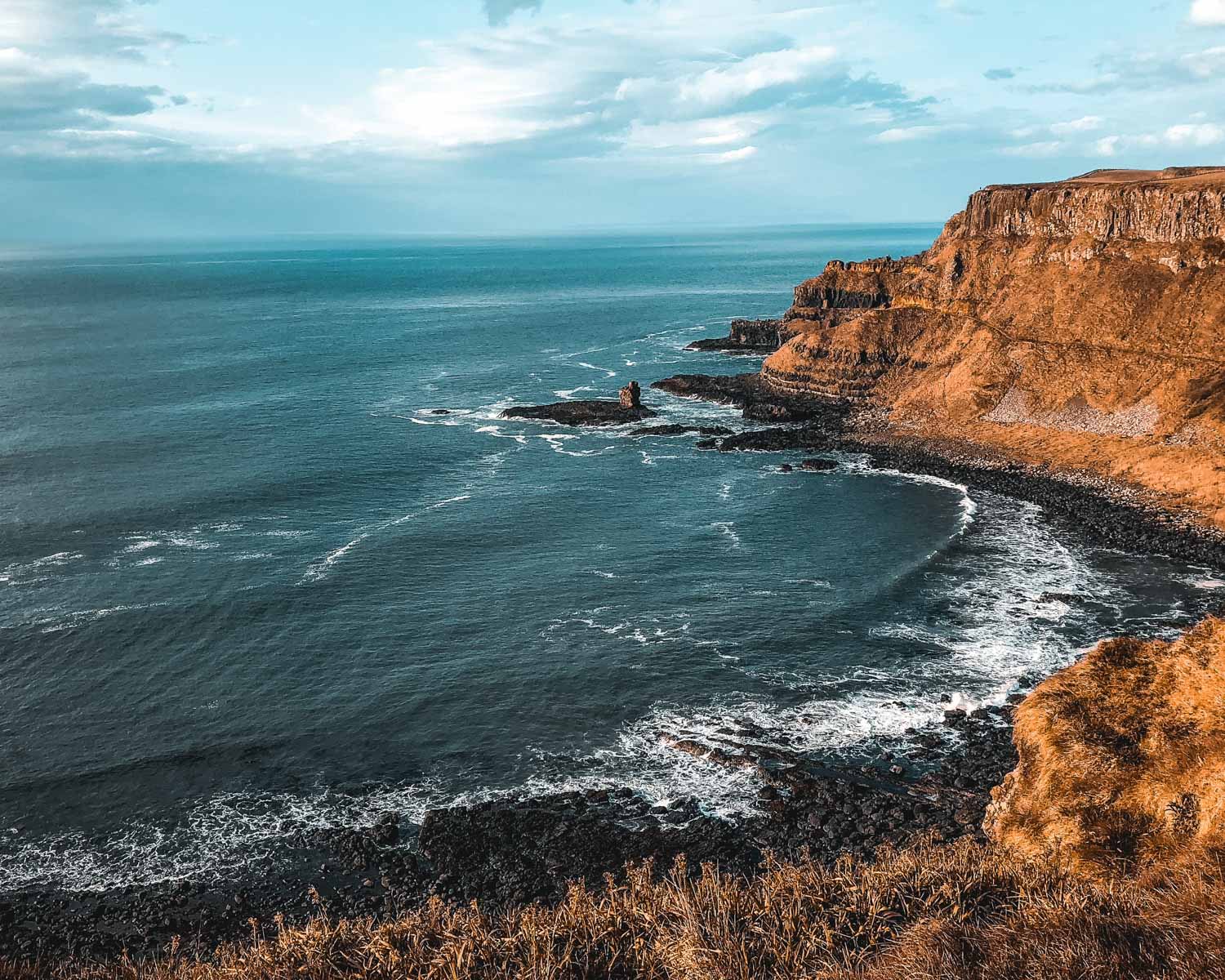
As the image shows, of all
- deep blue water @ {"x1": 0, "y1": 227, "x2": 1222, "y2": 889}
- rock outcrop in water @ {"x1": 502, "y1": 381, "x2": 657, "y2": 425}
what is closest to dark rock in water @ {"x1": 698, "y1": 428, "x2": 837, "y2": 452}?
deep blue water @ {"x1": 0, "y1": 227, "x2": 1222, "y2": 889}

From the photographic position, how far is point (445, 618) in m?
67.5

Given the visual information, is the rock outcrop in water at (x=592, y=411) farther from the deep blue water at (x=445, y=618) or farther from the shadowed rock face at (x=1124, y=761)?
the shadowed rock face at (x=1124, y=761)

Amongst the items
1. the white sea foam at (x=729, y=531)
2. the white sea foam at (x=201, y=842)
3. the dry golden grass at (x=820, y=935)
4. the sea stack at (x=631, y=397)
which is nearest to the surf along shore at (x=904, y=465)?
the white sea foam at (x=201, y=842)

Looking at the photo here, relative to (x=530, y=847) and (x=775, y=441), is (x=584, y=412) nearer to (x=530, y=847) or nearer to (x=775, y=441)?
(x=775, y=441)

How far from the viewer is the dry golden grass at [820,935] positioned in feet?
82.7

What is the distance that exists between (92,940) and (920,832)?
36.4 m

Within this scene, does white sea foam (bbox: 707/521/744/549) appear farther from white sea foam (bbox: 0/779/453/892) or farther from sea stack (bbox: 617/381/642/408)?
sea stack (bbox: 617/381/642/408)

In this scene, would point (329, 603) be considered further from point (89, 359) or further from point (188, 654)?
point (89, 359)

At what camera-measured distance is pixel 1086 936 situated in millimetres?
25625

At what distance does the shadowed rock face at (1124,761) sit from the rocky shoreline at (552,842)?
615 centimetres

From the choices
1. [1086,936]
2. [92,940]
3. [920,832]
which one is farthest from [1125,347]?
[92,940]

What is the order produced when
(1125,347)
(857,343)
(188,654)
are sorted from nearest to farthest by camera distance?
(188,654) < (1125,347) < (857,343)

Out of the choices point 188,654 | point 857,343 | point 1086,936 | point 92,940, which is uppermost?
point 857,343

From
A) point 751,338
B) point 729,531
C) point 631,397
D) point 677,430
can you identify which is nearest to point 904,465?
point 677,430
